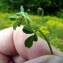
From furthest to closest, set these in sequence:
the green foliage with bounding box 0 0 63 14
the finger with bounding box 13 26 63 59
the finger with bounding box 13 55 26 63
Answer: the green foliage with bounding box 0 0 63 14 → the finger with bounding box 13 55 26 63 → the finger with bounding box 13 26 63 59

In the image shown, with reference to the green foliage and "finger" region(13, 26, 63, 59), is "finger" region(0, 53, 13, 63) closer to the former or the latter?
"finger" region(13, 26, 63, 59)

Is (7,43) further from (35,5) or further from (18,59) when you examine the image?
(35,5)

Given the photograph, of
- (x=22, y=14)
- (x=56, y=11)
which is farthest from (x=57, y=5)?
(x=22, y=14)

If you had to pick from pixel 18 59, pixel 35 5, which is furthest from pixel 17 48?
pixel 35 5

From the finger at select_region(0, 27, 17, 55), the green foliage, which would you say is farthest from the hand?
the green foliage

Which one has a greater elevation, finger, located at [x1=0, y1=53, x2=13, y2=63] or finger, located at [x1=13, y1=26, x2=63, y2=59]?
finger, located at [x1=13, y1=26, x2=63, y2=59]

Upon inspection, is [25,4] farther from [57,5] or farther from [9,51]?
[9,51]

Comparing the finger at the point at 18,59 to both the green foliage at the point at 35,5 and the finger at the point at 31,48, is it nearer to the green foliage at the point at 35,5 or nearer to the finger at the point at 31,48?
the finger at the point at 31,48

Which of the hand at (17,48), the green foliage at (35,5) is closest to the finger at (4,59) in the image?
the hand at (17,48)
